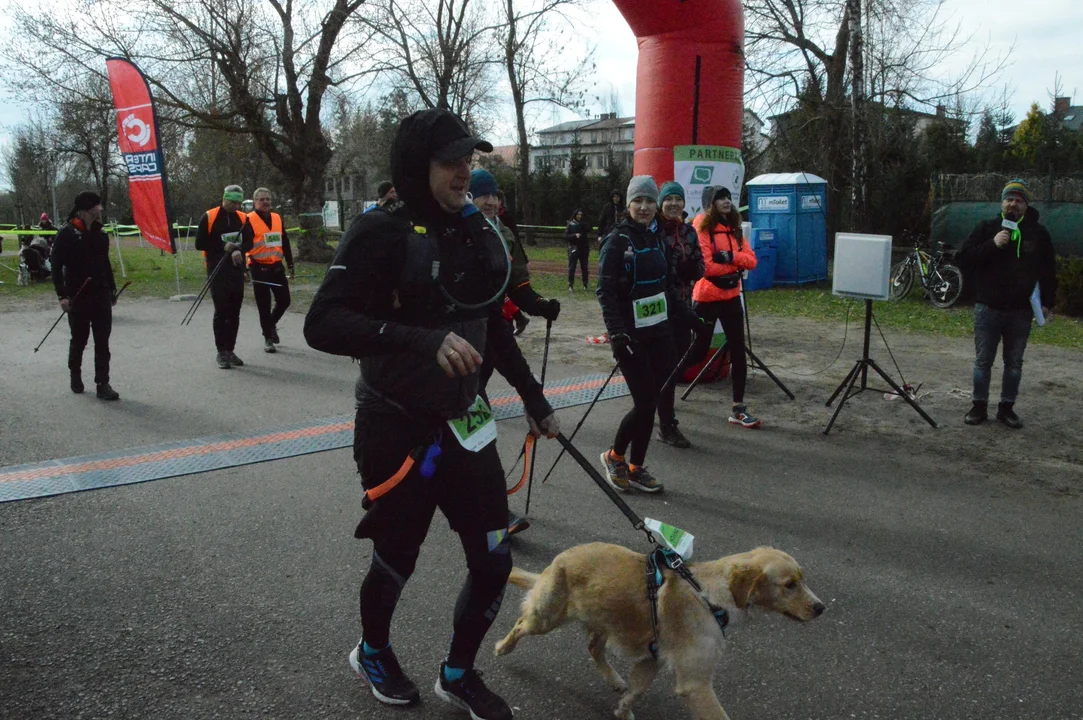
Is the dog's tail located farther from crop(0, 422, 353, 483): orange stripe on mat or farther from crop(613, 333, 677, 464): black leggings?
crop(0, 422, 353, 483): orange stripe on mat

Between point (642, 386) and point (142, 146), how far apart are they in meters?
12.7

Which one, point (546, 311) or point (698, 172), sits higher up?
point (698, 172)

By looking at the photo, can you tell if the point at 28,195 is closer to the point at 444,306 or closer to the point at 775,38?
the point at 775,38

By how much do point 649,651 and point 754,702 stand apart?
1.77 feet

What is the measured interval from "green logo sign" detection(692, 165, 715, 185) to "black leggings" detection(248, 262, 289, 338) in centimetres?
502

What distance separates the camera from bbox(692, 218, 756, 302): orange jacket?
268 inches

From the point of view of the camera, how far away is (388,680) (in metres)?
2.97

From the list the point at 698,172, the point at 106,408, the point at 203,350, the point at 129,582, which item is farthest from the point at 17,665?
the point at 203,350

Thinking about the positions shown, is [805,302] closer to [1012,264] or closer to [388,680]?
[1012,264]

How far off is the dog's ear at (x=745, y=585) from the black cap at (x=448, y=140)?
5.35 feet

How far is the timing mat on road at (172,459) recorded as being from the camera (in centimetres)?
546

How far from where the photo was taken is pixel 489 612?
2873 mm

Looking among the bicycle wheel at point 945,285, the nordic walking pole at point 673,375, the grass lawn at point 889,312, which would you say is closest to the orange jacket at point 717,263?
the nordic walking pole at point 673,375

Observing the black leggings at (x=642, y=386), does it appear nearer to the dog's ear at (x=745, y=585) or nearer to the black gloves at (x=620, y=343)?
the black gloves at (x=620, y=343)
